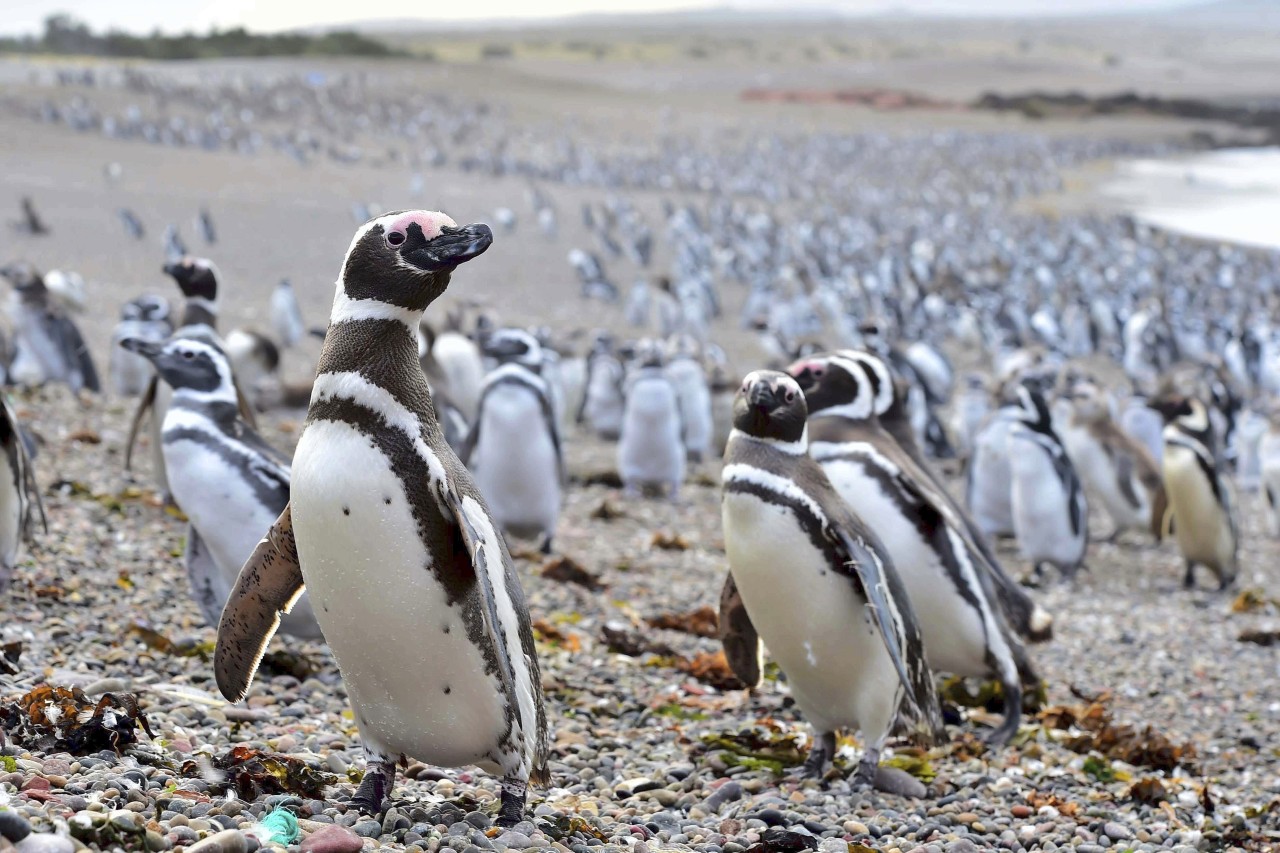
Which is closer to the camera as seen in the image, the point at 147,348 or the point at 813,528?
the point at 813,528

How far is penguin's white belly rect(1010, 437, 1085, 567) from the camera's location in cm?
815

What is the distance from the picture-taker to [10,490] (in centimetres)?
452

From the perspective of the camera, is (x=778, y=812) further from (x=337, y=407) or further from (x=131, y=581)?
(x=131, y=581)

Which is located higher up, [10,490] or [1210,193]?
[1210,193]

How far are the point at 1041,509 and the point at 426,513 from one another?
6.00m

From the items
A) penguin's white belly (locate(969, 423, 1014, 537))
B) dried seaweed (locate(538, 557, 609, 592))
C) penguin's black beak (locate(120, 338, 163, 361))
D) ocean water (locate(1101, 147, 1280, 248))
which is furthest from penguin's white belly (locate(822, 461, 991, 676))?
ocean water (locate(1101, 147, 1280, 248))

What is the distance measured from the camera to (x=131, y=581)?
17.1ft

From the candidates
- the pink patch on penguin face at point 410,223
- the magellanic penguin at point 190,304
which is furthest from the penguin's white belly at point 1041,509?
the pink patch on penguin face at point 410,223

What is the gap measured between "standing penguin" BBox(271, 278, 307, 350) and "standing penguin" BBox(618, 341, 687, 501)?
6.33 meters

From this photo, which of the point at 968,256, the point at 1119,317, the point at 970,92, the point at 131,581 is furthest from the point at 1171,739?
the point at 970,92

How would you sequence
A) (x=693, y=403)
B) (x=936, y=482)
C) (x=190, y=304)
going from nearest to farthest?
(x=936, y=482) < (x=190, y=304) < (x=693, y=403)

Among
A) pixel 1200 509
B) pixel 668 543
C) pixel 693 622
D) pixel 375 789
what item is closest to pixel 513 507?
pixel 668 543

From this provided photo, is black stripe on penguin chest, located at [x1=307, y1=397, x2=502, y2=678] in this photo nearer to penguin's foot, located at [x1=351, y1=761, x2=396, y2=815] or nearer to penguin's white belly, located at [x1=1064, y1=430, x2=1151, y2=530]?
penguin's foot, located at [x1=351, y1=761, x2=396, y2=815]

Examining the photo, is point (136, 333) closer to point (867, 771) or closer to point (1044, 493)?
point (1044, 493)
